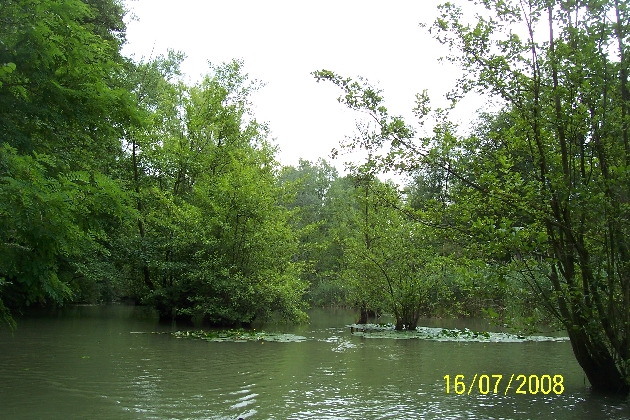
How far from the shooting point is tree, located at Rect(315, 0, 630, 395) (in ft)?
25.8

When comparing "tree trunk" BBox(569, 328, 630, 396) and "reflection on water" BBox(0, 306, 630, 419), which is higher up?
"tree trunk" BBox(569, 328, 630, 396)

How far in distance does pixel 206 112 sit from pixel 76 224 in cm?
1953

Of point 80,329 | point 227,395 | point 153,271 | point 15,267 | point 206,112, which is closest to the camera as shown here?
point 15,267

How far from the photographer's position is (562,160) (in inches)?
340

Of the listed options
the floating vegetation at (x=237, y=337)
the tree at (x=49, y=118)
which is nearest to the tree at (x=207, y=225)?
the floating vegetation at (x=237, y=337)

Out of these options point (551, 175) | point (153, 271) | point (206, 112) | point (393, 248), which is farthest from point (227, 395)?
point (206, 112)

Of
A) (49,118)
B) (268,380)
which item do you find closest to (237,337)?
(268,380)

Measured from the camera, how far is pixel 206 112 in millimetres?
26500

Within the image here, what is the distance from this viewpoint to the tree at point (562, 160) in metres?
7.86

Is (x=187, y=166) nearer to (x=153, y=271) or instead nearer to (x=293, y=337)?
(x=153, y=271)

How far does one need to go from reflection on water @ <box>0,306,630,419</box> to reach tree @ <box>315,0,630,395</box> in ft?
4.94

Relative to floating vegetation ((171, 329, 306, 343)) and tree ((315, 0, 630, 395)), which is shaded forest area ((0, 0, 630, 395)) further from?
floating vegetation ((171, 329, 306, 343))

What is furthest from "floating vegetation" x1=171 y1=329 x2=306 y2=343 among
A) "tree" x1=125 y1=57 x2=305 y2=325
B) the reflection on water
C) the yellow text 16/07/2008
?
the yellow text 16/07/2008

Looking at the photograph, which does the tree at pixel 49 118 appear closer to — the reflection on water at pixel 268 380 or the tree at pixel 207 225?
the reflection on water at pixel 268 380
